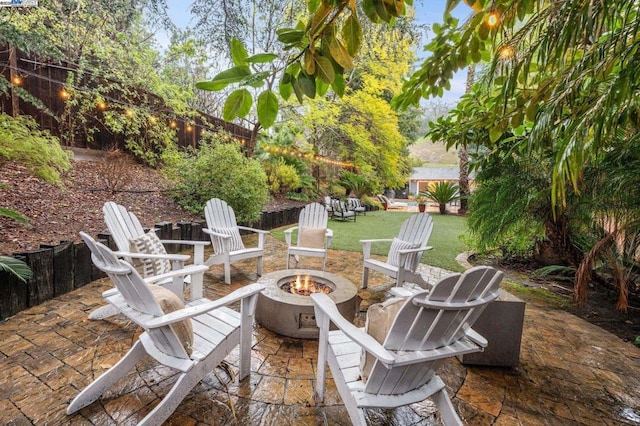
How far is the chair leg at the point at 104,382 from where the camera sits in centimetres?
155

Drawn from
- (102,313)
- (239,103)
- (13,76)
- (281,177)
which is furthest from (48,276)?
(281,177)

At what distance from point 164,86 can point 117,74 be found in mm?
925

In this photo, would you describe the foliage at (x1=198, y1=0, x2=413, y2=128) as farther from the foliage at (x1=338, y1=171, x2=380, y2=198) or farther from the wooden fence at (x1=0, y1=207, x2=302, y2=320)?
the foliage at (x1=338, y1=171, x2=380, y2=198)

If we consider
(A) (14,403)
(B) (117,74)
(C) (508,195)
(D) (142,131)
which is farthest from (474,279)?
(D) (142,131)

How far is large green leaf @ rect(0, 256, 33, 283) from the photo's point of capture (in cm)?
219

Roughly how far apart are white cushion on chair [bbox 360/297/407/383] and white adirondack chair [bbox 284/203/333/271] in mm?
2289

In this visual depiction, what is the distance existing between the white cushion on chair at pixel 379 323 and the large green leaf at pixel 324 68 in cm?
115

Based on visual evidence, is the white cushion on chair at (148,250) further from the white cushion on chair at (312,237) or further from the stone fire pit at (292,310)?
the white cushion on chair at (312,237)

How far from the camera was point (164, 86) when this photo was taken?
6410mm

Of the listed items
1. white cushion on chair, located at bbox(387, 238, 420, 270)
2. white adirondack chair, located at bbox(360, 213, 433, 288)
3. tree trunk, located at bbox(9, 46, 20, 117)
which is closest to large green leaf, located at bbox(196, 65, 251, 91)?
white adirondack chair, located at bbox(360, 213, 433, 288)

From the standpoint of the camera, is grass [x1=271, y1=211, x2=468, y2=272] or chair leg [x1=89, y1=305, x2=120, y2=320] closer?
chair leg [x1=89, y1=305, x2=120, y2=320]

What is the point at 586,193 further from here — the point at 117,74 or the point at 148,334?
the point at 117,74

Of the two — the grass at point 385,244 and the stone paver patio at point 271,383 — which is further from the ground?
the grass at point 385,244

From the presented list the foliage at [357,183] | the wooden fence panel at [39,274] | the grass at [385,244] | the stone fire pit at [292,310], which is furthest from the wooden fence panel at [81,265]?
the foliage at [357,183]
